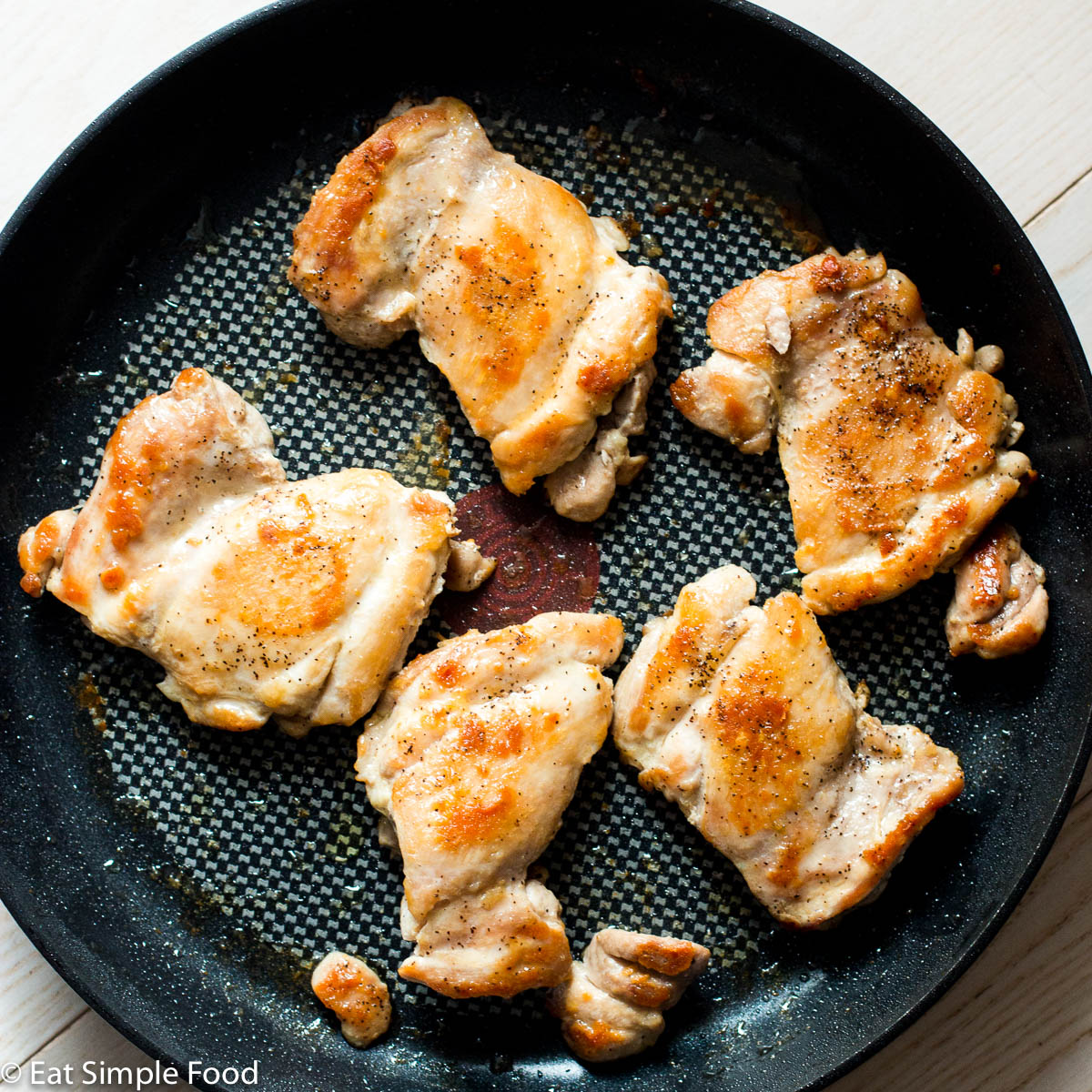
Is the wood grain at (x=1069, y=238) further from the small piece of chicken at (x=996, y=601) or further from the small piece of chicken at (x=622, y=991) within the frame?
the small piece of chicken at (x=622, y=991)

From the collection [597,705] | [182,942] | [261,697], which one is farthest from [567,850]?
[182,942]

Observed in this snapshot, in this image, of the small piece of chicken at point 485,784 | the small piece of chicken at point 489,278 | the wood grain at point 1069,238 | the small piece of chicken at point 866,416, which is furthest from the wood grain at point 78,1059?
the wood grain at point 1069,238

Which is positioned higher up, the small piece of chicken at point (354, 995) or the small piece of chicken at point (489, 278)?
the small piece of chicken at point (489, 278)

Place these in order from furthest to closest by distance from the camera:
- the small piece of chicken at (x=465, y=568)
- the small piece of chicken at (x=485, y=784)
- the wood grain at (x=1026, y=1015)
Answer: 1. the wood grain at (x=1026, y=1015)
2. the small piece of chicken at (x=465, y=568)
3. the small piece of chicken at (x=485, y=784)

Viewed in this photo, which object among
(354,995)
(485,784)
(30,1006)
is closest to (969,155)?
(485,784)

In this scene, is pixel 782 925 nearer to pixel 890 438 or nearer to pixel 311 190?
pixel 890 438

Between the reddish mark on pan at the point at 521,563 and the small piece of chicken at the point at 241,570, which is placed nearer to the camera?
the small piece of chicken at the point at 241,570

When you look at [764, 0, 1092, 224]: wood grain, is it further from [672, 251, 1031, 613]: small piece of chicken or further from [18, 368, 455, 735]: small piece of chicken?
[18, 368, 455, 735]: small piece of chicken

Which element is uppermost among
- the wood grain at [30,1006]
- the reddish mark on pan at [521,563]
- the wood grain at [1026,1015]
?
the reddish mark on pan at [521,563]
